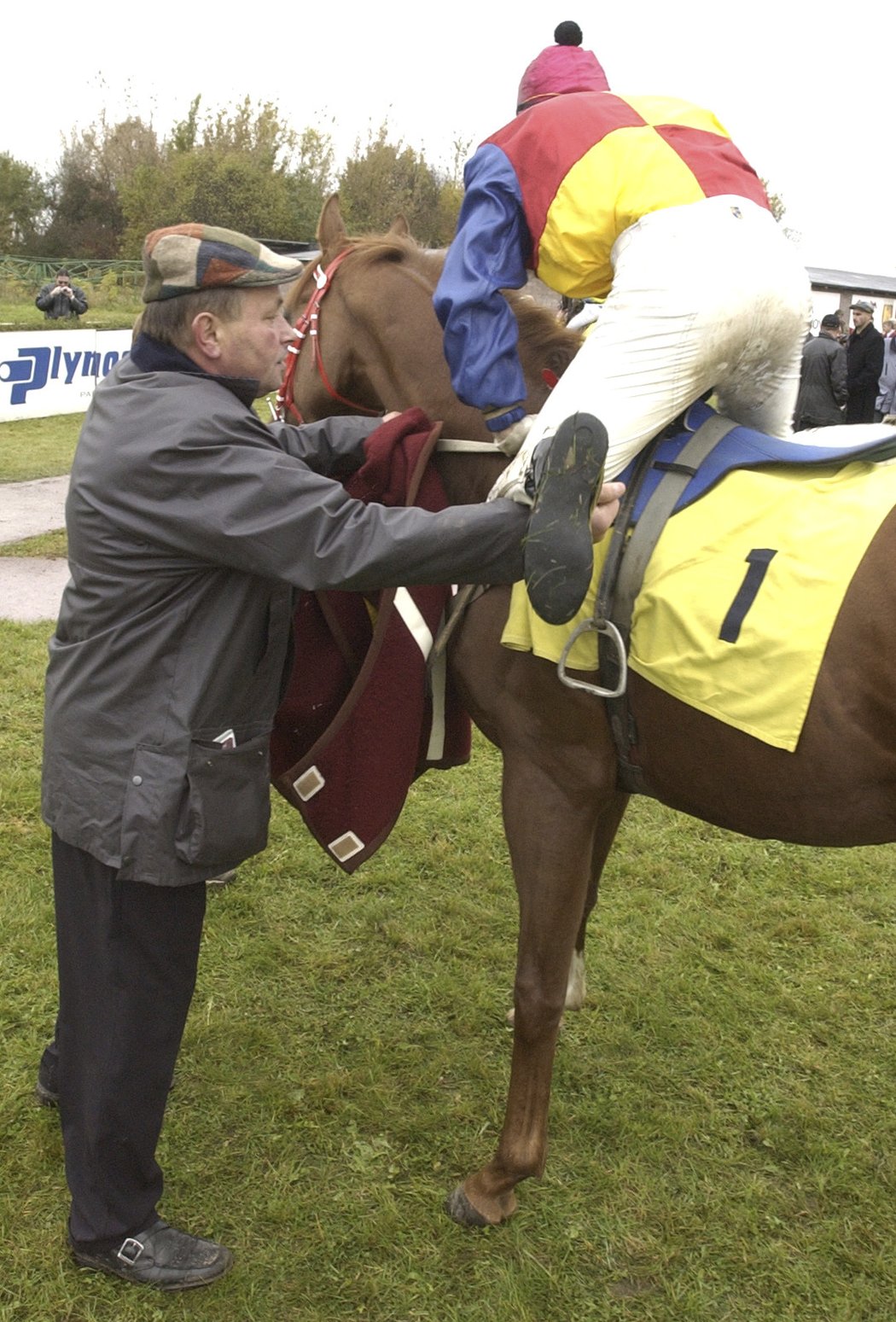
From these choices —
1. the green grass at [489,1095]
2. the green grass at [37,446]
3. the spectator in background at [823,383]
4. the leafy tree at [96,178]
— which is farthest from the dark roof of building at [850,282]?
the leafy tree at [96,178]

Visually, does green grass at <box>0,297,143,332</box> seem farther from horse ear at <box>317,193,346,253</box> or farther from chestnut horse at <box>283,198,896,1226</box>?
chestnut horse at <box>283,198,896,1226</box>

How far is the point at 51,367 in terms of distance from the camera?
14.1 metres

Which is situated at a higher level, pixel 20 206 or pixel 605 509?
pixel 605 509

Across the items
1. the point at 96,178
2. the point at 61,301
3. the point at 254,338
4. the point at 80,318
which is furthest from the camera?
the point at 96,178

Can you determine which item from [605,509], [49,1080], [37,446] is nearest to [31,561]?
[37,446]

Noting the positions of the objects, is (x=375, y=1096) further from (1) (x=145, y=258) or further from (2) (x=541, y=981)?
(1) (x=145, y=258)

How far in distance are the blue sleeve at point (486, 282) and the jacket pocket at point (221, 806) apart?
2.83ft

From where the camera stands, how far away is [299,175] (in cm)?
3791

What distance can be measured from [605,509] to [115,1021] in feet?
4.60

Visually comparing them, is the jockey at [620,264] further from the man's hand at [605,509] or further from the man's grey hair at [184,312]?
the man's grey hair at [184,312]

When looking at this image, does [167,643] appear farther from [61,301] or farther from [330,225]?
[61,301]

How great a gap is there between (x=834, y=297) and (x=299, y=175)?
26.4 meters

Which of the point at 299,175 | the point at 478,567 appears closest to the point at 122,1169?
the point at 478,567

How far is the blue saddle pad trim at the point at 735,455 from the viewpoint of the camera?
2219 mm
